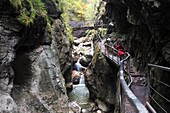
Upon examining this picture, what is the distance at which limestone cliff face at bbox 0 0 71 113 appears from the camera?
7.27 metres

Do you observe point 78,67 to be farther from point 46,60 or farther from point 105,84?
point 46,60

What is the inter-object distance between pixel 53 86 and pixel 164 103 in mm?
5306

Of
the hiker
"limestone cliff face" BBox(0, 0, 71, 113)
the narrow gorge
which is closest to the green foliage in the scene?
the narrow gorge

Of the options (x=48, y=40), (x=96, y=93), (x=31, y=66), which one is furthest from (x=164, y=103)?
(x=96, y=93)

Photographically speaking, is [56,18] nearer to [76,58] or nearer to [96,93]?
[96,93]

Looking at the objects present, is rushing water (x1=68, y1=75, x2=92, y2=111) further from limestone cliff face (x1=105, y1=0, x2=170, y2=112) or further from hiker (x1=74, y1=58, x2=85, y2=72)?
limestone cliff face (x1=105, y1=0, x2=170, y2=112)

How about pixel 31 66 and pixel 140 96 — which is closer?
pixel 140 96

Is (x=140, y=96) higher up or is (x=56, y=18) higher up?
(x=56, y=18)

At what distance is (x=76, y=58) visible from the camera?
99.2 ft

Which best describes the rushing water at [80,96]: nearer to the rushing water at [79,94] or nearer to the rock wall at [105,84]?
the rushing water at [79,94]

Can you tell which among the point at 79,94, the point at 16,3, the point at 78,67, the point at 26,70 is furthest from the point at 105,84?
the point at 78,67

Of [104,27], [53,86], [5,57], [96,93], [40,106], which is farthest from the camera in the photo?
[104,27]

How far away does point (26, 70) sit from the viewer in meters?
9.59

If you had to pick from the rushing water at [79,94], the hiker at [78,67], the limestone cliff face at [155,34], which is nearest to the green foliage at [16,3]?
the limestone cliff face at [155,34]
